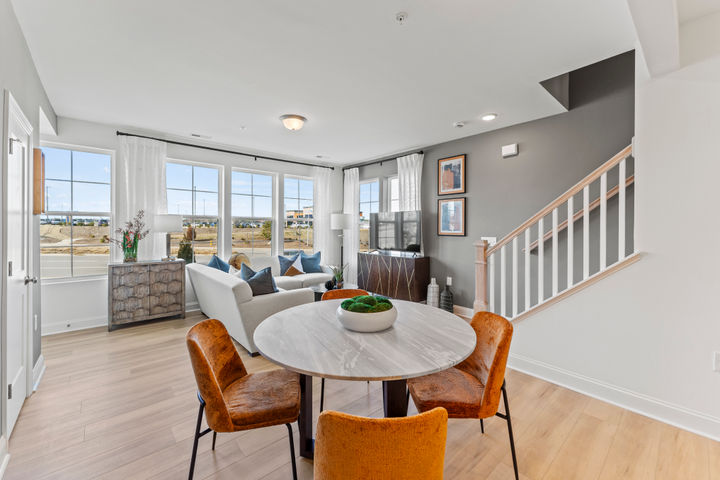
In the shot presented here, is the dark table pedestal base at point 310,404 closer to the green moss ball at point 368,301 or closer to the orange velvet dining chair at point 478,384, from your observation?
the orange velvet dining chair at point 478,384

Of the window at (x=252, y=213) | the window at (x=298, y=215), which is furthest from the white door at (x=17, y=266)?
the window at (x=298, y=215)

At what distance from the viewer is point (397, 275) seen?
5.09 meters

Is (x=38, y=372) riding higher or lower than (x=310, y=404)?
lower

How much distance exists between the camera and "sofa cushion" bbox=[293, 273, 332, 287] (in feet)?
16.8

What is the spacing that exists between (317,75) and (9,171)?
6.99 ft

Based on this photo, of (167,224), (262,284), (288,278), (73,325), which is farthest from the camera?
(288,278)

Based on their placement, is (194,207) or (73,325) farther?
(194,207)

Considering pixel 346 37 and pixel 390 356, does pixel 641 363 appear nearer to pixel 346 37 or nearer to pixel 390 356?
pixel 390 356

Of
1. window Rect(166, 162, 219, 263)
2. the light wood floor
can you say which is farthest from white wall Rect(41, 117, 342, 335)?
the light wood floor

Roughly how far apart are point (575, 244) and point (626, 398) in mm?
1744

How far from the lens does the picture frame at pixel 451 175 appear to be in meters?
4.61

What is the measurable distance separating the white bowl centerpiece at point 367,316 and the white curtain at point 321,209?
4582 mm

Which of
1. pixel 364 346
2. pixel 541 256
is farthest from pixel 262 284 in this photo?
pixel 541 256

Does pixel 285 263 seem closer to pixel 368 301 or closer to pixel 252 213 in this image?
pixel 252 213
